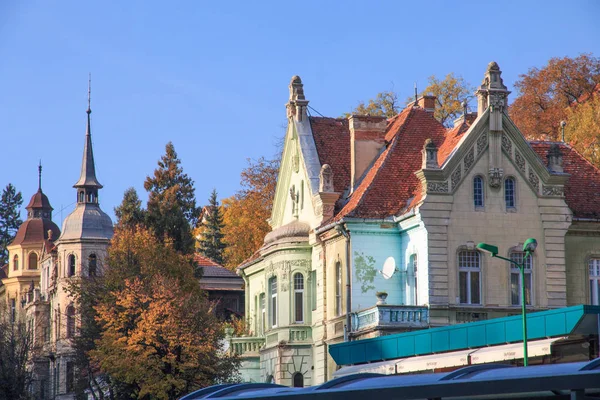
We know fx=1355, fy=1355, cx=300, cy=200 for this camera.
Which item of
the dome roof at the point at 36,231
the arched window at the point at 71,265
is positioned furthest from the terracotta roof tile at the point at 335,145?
the dome roof at the point at 36,231

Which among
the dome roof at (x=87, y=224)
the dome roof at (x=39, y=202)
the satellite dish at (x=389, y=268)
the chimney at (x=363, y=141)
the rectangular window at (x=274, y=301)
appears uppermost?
the dome roof at (x=39, y=202)

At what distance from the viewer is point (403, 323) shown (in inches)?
2002

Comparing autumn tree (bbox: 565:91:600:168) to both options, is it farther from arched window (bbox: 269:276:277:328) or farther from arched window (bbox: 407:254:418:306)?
arched window (bbox: 407:254:418:306)

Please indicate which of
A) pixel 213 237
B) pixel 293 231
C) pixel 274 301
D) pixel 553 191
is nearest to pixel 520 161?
pixel 553 191

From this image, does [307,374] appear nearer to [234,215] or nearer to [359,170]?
[359,170]

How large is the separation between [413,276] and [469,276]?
234cm

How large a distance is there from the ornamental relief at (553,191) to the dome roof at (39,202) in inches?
4006

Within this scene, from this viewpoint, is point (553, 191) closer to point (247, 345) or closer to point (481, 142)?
point (481, 142)

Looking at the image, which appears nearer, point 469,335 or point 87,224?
point 469,335

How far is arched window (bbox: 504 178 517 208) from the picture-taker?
176 feet

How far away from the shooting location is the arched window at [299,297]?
5900cm

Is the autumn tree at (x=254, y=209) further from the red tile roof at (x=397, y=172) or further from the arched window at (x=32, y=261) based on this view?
the arched window at (x=32, y=261)

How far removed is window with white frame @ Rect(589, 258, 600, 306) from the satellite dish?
27.3 ft

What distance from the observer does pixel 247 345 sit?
63625 millimetres
